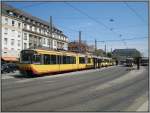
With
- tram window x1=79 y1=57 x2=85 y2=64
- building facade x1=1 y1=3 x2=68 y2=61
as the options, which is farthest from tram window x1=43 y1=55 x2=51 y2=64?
building facade x1=1 y1=3 x2=68 y2=61

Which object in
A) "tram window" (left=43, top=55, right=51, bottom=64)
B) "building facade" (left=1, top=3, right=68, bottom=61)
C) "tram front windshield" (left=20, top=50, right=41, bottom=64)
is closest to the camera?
"tram front windshield" (left=20, top=50, right=41, bottom=64)

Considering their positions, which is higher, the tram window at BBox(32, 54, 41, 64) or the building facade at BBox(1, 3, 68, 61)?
the building facade at BBox(1, 3, 68, 61)

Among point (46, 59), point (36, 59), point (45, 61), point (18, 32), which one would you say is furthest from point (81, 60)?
point (18, 32)

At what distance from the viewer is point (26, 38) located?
86.1m

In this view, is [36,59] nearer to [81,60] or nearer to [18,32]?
[81,60]

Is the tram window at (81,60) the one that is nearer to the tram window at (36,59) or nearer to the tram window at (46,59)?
the tram window at (46,59)

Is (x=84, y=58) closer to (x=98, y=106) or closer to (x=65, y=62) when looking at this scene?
(x=65, y=62)

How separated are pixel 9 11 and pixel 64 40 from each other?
4149 centimetres

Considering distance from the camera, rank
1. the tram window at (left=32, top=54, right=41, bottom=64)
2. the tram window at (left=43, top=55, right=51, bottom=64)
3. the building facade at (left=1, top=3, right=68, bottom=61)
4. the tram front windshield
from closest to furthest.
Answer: the tram front windshield
the tram window at (left=32, top=54, right=41, bottom=64)
the tram window at (left=43, top=55, right=51, bottom=64)
the building facade at (left=1, top=3, right=68, bottom=61)

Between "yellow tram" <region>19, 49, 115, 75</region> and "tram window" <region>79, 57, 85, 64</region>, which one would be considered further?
"tram window" <region>79, 57, 85, 64</region>

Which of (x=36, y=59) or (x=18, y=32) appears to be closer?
(x=36, y=59)

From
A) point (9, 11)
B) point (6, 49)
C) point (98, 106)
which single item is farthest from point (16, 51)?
point (98, 106)

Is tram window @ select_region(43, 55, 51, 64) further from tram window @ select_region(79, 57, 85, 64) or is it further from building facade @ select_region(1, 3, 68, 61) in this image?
building facade @ select_region(1, 3, 68, 61)

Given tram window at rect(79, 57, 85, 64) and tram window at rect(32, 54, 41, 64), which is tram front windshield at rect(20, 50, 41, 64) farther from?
tram window at rect(79, 57, 85, 64)
